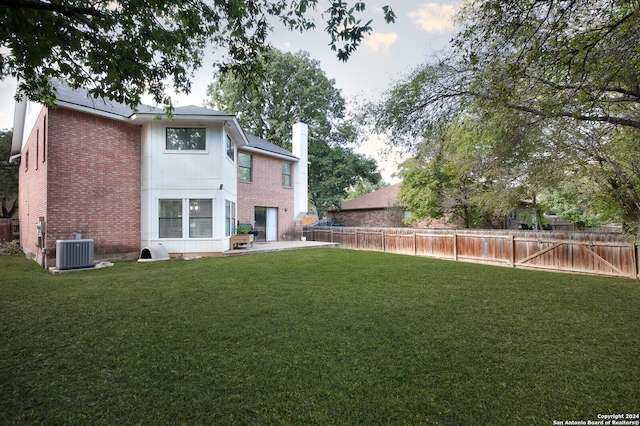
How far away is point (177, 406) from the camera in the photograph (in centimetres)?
242

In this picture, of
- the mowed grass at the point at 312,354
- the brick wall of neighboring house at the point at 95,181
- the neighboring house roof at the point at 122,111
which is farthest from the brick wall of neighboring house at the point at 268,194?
the mowed grass at the point at 312,354

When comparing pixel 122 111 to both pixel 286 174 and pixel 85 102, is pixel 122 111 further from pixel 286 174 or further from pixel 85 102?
pixel 286 174

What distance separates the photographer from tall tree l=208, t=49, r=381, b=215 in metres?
25.5

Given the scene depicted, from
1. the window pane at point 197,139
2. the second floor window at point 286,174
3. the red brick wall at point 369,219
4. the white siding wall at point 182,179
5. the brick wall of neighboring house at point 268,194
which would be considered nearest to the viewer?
the white siding wall at point 182,179

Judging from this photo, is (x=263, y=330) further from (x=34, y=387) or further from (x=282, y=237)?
(x=282, y=237)

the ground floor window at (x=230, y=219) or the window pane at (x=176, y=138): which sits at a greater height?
the window pane at (x=176, y=138)

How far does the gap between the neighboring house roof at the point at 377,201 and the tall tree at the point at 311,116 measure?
1203 mm

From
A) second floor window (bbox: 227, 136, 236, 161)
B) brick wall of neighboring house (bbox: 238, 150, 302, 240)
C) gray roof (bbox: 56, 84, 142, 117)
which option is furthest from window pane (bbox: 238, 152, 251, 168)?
gray roof (bbox: 56, 84, 142, 117)

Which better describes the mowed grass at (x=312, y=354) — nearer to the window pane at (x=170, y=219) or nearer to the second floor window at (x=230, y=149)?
the window pane at (x=170, y=219)

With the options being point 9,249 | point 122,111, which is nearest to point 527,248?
point 122,111

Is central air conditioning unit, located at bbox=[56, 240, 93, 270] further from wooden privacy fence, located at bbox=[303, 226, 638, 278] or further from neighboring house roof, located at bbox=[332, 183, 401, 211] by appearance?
neighboring house roof, located at bbox=[332, 183, 401, 211]

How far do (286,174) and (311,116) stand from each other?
11360 mm

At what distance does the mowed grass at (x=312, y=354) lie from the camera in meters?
2.41

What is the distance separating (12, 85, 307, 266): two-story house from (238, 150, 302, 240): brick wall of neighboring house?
11.1 ft
